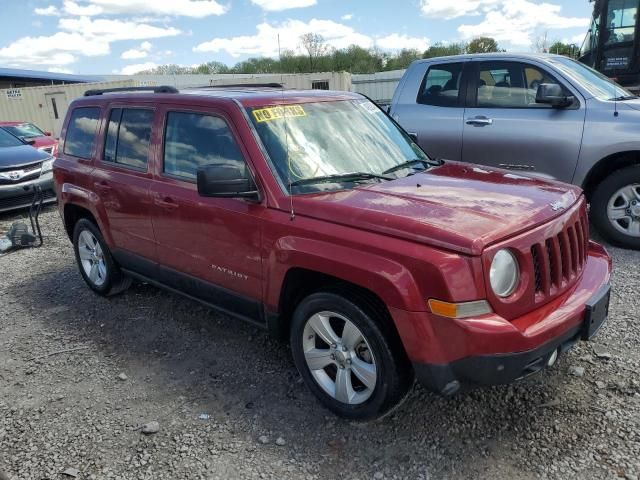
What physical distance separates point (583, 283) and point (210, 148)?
7.92ft

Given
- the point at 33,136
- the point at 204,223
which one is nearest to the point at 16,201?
the point at 33,136

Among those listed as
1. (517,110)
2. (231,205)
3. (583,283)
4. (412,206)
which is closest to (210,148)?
(231,205)

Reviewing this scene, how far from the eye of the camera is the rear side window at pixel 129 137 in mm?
4027

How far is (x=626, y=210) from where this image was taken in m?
5.37

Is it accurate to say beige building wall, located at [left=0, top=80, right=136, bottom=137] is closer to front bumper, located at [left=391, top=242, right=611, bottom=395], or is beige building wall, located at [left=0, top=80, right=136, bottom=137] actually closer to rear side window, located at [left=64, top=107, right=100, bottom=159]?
rear side window, located at [left=64, top=107, right=100, bottom=159]

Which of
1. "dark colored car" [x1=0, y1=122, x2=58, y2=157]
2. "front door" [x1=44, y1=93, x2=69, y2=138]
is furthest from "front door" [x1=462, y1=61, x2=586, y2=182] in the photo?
"front door" [x1=44, y1=93, x2=69, y2=138]

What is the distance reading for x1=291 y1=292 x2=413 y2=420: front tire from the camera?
2705 millimetres

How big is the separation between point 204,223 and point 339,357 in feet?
4.19

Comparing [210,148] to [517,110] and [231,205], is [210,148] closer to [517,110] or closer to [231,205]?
[231,205]

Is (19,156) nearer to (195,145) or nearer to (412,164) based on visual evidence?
(195,145)

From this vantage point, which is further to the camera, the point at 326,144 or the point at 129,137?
the point at 129,137

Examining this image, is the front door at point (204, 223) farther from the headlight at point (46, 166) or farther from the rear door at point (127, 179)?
the headlight at point (46, 166)

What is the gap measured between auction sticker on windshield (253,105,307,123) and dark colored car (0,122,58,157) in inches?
433

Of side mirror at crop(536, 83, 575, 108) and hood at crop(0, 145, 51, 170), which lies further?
hood at crop(0, 145, 51, 170)
